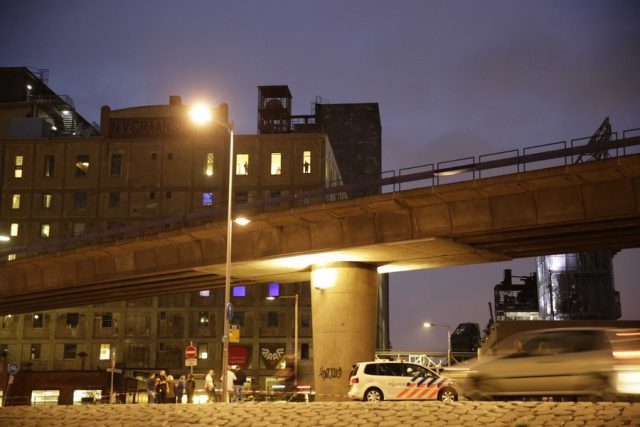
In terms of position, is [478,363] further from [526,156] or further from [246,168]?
[246,168]

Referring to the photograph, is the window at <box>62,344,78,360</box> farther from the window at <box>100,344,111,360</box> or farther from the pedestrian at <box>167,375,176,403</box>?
the pedestrian at <box>167,375,176,403</box>

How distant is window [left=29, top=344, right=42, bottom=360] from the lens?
278 ft

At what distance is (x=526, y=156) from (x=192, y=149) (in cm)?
6097

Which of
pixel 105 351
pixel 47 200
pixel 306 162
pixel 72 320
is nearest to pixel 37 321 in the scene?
pixel 72 320

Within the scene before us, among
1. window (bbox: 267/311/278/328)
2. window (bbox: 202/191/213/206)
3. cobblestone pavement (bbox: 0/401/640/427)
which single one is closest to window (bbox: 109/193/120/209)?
window (bbox: 202/191/213/206)

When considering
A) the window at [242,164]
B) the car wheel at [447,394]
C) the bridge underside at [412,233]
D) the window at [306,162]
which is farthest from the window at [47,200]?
the car wheel at [447,394]

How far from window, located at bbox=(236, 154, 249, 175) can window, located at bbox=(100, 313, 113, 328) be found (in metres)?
20.5

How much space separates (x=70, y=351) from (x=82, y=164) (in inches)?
818

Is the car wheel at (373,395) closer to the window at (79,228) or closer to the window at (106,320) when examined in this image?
the window at (106,320)

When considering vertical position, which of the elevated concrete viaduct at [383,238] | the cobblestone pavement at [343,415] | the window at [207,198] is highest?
the window at [207,198]

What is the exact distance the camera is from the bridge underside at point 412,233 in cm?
3083

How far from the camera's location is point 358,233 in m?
36.8

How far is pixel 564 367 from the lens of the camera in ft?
56.5

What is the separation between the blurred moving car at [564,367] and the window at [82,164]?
77200 mm
